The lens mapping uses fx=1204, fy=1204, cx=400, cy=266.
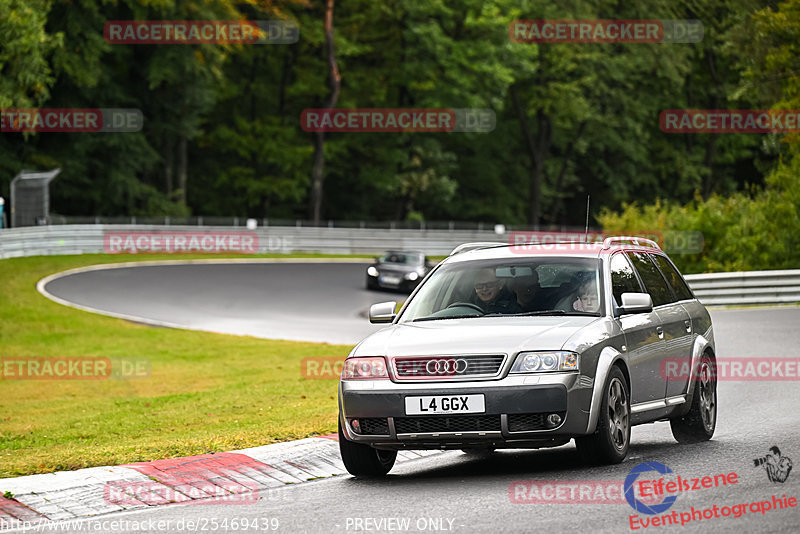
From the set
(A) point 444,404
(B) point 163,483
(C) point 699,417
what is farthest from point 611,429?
(B) point 163,483

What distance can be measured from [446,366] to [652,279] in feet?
9.69

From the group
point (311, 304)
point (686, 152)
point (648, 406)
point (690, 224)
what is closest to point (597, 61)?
point (686, 152)

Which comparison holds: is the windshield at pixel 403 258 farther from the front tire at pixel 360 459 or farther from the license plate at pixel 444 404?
the license plate at pixel 444 404

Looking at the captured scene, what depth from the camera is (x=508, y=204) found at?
75.8 meters

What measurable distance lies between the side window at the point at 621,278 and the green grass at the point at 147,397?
120 inches

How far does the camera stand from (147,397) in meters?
17.0

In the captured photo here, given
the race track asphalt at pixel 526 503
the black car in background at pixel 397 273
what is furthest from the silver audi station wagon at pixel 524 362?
the black car in background at pixel 397 273

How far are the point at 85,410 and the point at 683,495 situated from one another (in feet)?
32.9

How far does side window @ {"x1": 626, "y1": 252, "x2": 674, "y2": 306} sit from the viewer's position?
403 inches

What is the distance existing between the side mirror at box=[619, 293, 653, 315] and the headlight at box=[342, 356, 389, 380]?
1962 mm

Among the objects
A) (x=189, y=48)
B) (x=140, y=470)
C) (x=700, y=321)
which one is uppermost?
(x=189, y=48)

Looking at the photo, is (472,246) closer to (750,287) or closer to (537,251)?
(537,251)

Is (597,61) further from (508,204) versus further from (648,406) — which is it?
(648,406)

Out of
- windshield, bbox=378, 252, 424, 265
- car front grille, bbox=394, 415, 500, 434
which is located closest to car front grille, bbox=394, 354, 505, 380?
car front grille, bbox=394, 415, 500, 434
